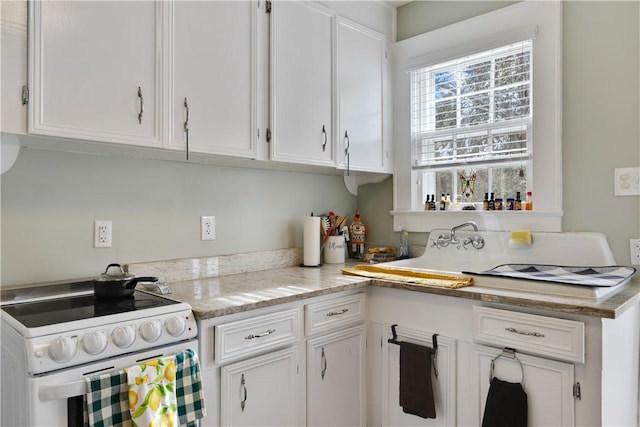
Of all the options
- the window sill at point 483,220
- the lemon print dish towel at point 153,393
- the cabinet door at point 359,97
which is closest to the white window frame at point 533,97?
the window sill at point 483,220

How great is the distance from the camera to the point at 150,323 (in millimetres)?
1367

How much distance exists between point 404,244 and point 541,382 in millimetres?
1224

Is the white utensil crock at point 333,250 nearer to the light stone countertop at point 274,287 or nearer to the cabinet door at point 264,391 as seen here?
the light stone countertop at point 274,287

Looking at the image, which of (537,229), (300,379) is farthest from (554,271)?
(300,379)

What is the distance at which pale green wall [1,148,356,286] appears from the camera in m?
1.67

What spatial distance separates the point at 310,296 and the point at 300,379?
14.0 inches

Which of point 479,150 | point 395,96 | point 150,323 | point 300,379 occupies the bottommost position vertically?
point 300,379

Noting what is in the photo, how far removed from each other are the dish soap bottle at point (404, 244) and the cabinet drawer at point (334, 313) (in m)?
0.67

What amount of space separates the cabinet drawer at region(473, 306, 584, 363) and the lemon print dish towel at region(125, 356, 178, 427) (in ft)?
3.84

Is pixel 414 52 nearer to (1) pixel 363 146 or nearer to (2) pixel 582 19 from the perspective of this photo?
(1) pixel 363 146

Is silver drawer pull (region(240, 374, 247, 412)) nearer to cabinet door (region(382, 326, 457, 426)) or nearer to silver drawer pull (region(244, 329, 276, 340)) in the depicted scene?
silver drawer pull (region(244, 329, 276, 340))

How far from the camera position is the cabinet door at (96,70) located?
4.70ft

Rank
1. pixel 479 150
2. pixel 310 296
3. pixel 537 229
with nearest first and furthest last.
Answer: pixel 310 296
pixel 537 229
pixel 479 150

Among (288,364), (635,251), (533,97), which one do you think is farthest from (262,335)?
(533,97)
